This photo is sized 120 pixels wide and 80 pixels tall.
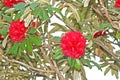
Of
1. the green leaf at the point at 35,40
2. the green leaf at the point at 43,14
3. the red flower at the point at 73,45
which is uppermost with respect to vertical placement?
the green leaf at the point at 43,14

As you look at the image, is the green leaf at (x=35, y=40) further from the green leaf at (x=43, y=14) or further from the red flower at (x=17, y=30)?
the green leaf at (x=43, y=14)

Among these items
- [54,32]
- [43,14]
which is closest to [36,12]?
[43,14]

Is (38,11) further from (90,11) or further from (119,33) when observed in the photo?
(90,11)

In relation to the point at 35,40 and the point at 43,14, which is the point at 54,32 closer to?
the point at 35,40

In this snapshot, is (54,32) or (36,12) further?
(54,32)

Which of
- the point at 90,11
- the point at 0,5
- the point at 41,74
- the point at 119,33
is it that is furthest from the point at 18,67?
the point at 119,33

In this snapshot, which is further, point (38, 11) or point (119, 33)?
point (119, 33)

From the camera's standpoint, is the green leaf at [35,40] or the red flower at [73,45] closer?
the red flower at [73,45]

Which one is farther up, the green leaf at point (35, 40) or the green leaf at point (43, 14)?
the green leaf at point (43, 14)

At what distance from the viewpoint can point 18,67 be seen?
1783 mm

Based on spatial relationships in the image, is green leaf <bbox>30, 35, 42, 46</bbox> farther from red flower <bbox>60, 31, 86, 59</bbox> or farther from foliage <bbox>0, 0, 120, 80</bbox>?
red flower <bbox>60, 31, 86, 59</bbox>

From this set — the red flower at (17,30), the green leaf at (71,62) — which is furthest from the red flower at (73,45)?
the red flower at (17,30)

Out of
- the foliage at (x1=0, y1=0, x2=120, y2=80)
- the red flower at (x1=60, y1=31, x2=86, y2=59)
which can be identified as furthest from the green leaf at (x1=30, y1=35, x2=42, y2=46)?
the red flower at (x1=60, y1=31, x2=86, y2=59)

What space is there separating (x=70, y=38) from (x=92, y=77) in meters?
1.36
